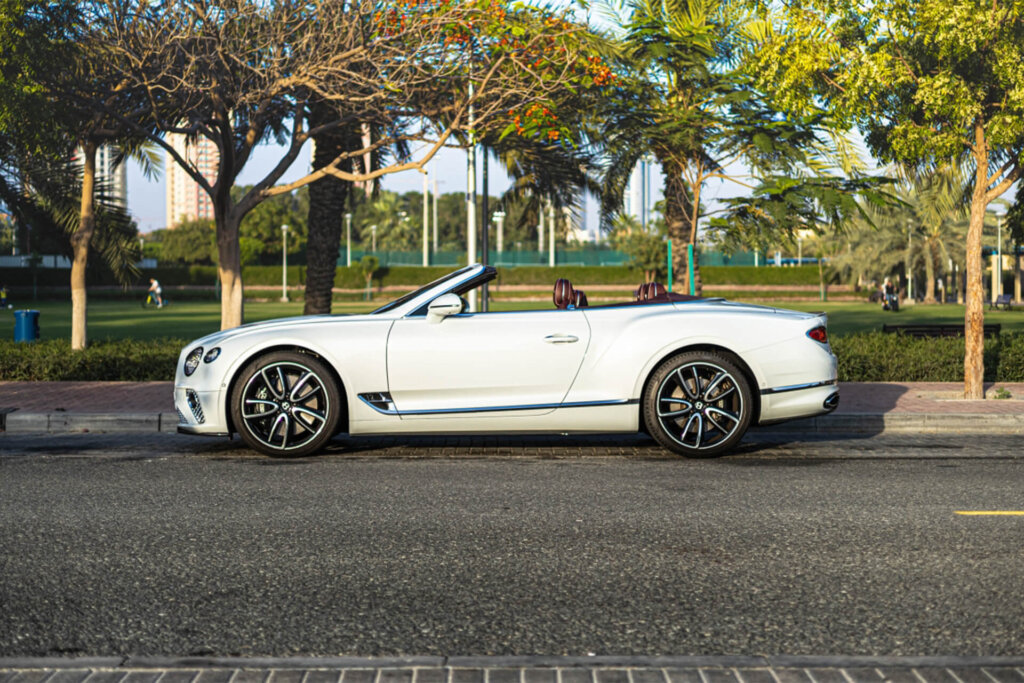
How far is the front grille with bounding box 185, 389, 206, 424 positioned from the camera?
8477 mm

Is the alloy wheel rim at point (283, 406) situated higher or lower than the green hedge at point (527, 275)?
lower

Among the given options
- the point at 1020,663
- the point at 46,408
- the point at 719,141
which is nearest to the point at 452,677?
the point at 1020,663

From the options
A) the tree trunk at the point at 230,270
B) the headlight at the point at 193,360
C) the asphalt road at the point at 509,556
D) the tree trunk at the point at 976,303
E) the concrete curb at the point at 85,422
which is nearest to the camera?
the asphalt road at the point at 509,556

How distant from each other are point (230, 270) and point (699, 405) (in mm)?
11167

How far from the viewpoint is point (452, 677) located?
3590mm

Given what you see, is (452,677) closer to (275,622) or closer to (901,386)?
(275,622)

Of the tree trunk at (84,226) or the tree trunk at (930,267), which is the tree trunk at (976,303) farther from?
the tree trunk at (930,267)

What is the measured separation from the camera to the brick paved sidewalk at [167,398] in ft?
36.1

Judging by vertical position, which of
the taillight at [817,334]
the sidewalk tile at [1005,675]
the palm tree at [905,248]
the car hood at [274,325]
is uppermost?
the palm tree at [905,248]

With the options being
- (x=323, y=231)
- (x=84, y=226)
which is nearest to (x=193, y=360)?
(x=84, y=226)

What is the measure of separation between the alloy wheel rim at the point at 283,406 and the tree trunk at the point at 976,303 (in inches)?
295

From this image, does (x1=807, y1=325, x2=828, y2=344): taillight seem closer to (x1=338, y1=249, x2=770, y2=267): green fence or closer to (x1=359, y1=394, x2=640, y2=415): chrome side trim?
(x1=359, y1=394, x2=640, y2=415): chrome side trim

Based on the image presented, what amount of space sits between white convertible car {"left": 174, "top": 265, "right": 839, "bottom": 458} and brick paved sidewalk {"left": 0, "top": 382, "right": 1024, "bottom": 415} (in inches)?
101

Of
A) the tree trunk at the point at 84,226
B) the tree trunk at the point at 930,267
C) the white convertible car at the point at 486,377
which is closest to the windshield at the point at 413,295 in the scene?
the white convertible car at the point at 486,377
